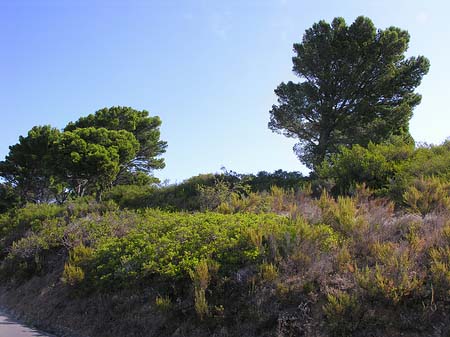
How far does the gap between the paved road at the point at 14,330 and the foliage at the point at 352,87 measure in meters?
17.8

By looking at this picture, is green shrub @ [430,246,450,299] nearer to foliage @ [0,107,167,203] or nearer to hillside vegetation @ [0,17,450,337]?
hillside vegetation @ [0,17,450,337]

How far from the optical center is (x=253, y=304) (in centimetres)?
648

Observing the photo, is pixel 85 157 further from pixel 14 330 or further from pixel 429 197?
pixel 429 197

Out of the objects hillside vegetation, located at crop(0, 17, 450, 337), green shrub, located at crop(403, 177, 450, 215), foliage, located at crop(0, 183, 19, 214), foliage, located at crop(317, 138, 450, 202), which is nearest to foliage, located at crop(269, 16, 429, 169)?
hillside vegetation, located at crop(0, 17, 450, 337)

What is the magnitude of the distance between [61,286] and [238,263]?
17.1 feet

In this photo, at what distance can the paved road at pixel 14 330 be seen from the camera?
8109 millimetres

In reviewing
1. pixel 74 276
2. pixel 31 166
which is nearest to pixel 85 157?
pixel 31 166

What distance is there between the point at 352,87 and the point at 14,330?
67.6 ft

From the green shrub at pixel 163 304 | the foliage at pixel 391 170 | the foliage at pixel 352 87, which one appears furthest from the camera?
the foliage at pixel 352 87

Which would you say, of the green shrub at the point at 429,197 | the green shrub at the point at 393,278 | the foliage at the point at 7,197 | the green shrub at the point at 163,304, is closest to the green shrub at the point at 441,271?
the green shrub at the point at 393,278

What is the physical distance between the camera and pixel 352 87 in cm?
2422

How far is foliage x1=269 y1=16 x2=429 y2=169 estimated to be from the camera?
23562mm

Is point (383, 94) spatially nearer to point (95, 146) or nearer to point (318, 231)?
point (95, 146)

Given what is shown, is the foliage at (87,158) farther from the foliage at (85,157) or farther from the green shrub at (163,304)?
the green shrub at (163,304)
